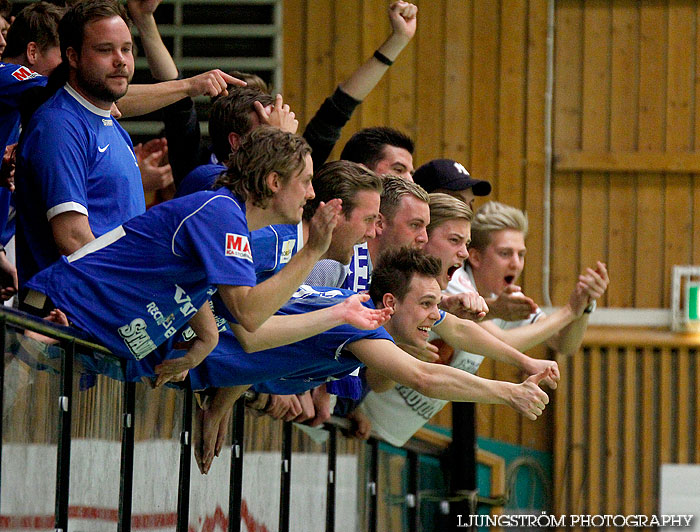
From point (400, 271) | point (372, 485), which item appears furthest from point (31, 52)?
point (372, 485)

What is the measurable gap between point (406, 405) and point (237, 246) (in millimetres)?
2415

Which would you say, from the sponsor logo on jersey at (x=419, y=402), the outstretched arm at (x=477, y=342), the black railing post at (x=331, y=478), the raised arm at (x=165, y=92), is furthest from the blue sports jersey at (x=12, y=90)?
the sponsor logo on jersey at (x=419, y=402)

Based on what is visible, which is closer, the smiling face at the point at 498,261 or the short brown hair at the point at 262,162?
the short brown hair at the point at 262,162

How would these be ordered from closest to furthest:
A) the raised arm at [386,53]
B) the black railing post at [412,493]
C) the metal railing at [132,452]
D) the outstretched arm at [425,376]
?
the metal railing at [132,452], the outstretched arm at [425,376], the raised arm at [386,53], the black railing post at [412,493]

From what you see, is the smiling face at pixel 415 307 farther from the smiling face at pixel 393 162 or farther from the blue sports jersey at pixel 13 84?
the blue sports jersey at pixel 13 84

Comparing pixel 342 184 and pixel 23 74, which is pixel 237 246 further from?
pixel 23 74

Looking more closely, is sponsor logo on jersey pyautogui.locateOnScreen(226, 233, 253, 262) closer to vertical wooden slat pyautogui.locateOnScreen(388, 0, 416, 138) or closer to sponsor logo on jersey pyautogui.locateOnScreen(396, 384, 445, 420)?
sponsor logo on jersey pyautogui.locateOnScreen(396, 384, 445, 420)

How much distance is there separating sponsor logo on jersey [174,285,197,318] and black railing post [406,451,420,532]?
11.6ft

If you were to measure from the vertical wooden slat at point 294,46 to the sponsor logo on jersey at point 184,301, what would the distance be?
210 inches

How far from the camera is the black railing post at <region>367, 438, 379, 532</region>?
206 inches

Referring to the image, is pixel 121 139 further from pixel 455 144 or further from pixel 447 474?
pixel 455 144

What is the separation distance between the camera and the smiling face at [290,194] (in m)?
2.68

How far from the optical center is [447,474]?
6480 millimetres

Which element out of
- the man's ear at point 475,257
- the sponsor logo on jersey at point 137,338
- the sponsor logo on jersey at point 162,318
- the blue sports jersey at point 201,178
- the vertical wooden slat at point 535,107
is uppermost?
the vertical wooden slat at point 535,107
